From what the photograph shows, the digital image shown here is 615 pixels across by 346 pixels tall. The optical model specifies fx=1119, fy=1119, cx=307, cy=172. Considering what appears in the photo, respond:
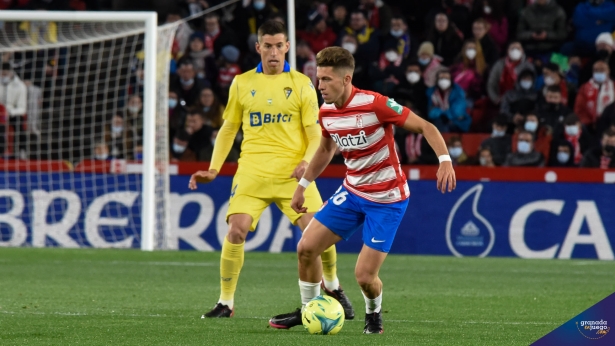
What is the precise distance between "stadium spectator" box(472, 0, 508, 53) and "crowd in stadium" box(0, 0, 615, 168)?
0.02 metres

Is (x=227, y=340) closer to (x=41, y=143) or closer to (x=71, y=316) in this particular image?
(x=71, y=316)

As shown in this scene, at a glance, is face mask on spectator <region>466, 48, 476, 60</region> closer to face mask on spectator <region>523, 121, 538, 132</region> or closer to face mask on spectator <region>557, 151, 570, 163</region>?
face mask on spectator <region>523, 121, 538, 132</region>

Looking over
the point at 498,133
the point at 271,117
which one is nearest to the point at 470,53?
the point at 498,133

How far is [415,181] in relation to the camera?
14977 millimetres

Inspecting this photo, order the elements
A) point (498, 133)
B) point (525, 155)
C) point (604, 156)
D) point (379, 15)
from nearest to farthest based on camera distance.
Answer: point (604, 156) → point (525, 155) → point (498, 133) → point (379, 15)

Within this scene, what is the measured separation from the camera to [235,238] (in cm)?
802

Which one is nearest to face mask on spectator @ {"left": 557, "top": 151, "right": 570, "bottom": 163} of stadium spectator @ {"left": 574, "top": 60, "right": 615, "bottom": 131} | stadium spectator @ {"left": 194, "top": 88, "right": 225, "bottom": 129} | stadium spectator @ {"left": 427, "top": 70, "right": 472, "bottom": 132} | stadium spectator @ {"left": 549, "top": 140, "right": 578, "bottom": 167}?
stadium spectator @ {"left": 549, "top": 140, "right": 578, "bottom": 167}

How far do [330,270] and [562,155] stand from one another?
330 inches

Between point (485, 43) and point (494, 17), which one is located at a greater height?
point (494, 17)

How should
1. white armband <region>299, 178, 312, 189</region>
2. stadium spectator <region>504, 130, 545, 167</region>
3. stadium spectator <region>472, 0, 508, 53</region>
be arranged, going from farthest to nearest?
1. stadium spectator <region>472, 0, 508, 53</region>
2. stadium spectator <region>504, 130, 545, 167</region>
3. white armband <region>299, 178, 312, 189</region>

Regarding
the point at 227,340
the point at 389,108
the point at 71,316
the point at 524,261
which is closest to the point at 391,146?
the point at 389,108

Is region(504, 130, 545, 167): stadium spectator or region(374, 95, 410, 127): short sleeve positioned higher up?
region(374, 95, 410, 127): short sleeve

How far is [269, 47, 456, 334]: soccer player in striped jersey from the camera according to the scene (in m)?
6.83

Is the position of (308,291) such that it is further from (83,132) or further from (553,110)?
(553,110)
